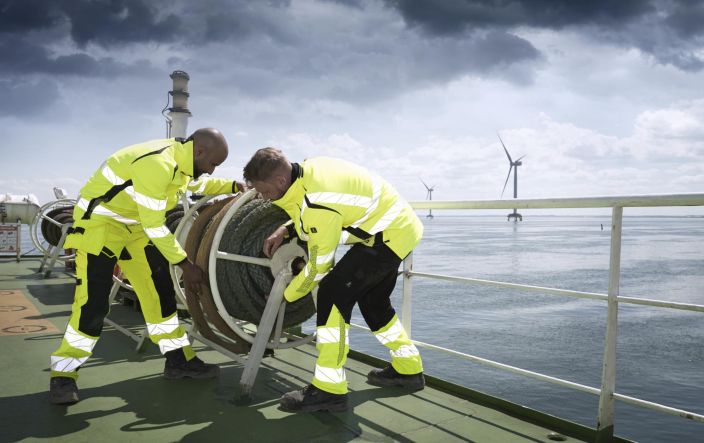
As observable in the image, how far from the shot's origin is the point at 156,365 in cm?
343

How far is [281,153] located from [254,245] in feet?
2.58

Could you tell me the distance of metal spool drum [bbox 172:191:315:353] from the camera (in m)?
2.90

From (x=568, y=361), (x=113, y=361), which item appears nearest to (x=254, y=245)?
(x=113, y=361)

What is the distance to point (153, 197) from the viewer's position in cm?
265

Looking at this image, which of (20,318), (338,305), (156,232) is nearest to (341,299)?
(338,305)

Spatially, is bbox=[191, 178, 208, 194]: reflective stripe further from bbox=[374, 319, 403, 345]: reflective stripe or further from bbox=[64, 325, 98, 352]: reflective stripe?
bbox=[374, 319, 403, 345]: reflective stripe

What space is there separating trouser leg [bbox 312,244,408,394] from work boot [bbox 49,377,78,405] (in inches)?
50.4

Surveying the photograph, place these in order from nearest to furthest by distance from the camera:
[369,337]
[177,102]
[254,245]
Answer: [254,245] < [177,102] < [369,337]

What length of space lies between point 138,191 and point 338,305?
118 centimetres

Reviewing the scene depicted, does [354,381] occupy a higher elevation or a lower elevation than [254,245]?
lower

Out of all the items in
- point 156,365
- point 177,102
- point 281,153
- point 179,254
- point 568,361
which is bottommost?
point 568,361

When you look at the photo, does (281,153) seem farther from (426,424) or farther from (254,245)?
(426,424)

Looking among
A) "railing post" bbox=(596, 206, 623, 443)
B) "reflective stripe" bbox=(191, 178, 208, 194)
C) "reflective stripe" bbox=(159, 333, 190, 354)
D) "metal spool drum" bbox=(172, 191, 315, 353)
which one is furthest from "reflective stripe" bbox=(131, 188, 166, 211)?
"railing post" bbox=(596, 206, 623, 443)

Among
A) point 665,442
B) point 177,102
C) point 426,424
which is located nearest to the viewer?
point 426,424
